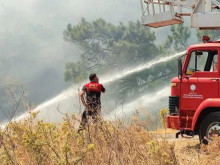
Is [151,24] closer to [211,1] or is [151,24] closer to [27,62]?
[211,1]

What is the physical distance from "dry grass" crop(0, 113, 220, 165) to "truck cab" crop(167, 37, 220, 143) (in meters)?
1.77

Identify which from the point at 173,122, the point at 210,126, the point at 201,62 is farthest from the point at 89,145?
the point at 201,62

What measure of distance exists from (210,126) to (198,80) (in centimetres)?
82

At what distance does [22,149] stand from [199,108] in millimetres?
3441

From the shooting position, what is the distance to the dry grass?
441cm

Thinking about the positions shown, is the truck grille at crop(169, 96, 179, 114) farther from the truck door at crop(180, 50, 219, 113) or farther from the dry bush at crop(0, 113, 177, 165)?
the dry bush at crop(0, 113, 177, 165)

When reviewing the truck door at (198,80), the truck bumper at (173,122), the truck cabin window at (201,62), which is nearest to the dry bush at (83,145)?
the truck bumper at (173,122)

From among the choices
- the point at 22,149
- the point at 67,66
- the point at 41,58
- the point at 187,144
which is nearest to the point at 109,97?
the point at 67,66

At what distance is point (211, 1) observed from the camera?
789cm

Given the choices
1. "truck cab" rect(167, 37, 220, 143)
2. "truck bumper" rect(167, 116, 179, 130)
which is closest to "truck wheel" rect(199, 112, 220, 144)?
"truck cab" rect(167, 37, 220, 143)

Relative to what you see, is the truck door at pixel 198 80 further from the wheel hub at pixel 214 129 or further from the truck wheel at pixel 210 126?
the wheel hub at pixel 214 129

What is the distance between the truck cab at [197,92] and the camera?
312 inches

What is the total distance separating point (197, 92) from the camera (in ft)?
26.8

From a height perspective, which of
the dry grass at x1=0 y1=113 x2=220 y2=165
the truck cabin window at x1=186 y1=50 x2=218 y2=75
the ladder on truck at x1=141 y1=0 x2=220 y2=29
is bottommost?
the dry grass at x1=0 y1=113 x2=220 y2=165
